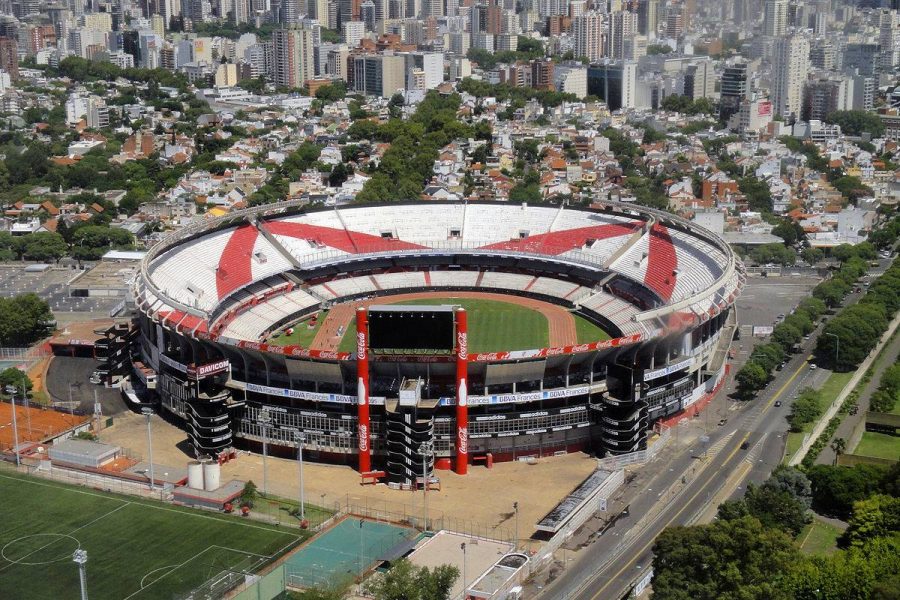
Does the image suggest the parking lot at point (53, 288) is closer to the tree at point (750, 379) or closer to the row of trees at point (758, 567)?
the tree at point (750, 379)

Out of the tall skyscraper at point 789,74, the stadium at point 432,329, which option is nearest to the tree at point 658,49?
the tall skyscraper at point 789,74

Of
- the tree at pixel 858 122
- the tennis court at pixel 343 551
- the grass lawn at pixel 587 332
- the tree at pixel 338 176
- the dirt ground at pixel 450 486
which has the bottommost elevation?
the dirt ground at pixel 450 486

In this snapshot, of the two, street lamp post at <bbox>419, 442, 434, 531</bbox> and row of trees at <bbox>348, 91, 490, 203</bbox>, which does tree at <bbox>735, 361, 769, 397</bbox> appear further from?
row of trees at <bbox>348, 91, 490, 203</bbox>

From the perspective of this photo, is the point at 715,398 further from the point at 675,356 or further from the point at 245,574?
the point at 245,574

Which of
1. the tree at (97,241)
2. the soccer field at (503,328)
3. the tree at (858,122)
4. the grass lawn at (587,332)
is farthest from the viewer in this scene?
the tree at (858,122)

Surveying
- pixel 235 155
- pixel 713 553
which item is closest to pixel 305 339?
pixel 713 553

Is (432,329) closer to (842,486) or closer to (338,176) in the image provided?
(842,486)

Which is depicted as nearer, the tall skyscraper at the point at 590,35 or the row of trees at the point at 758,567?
the row of trees at the point at 758,567

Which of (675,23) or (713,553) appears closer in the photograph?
(713,553)
